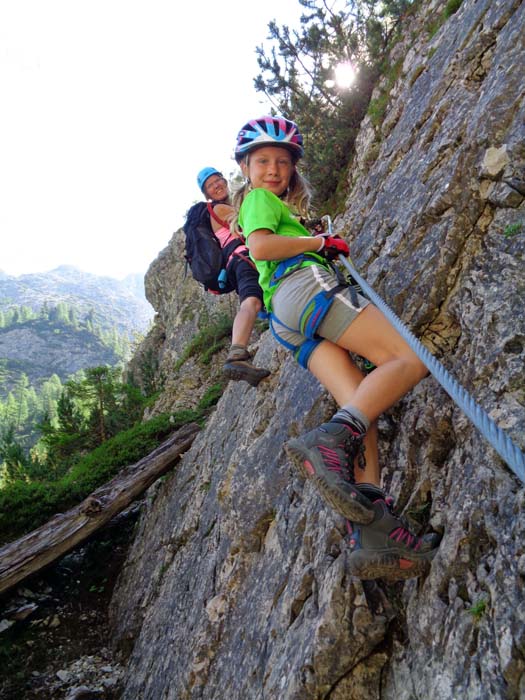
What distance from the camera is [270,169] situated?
3.85 meters

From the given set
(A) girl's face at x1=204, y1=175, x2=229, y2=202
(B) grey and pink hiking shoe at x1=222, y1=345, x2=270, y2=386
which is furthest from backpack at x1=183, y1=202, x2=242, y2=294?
(B) grey and pink hiking shoe at x1=222, y1=345, x2=270, y2=386

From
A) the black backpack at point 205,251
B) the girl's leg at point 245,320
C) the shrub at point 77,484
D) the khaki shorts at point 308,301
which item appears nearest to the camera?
the khaki shorts at point 308,301

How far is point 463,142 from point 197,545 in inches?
222

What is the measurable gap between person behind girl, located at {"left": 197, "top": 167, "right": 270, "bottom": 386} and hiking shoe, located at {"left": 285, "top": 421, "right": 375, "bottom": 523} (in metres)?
3.27

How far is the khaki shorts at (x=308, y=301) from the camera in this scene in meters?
3.09

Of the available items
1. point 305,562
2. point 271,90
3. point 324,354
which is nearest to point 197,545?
point 305,562

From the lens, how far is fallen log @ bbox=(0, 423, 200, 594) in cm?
760

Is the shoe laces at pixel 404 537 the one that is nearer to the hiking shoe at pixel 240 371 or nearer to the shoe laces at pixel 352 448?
the shoe laces at pixel 352 448

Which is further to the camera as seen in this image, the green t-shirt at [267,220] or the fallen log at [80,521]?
the fallen log at [80,521]

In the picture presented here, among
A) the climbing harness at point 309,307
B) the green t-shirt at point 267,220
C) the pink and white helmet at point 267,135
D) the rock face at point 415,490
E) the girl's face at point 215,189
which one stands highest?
the girl's face at point 215,189

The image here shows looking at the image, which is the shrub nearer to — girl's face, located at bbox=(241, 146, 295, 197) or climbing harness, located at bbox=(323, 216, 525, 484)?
girl's face, located at bbox=(241, 146, 295, 197)

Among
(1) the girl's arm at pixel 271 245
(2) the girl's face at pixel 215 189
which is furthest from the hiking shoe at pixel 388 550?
(2) the girl's face at pixel 215 189

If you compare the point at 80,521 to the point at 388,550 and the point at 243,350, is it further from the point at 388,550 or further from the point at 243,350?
the point at 388,550

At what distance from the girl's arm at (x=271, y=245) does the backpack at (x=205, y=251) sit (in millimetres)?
3026
